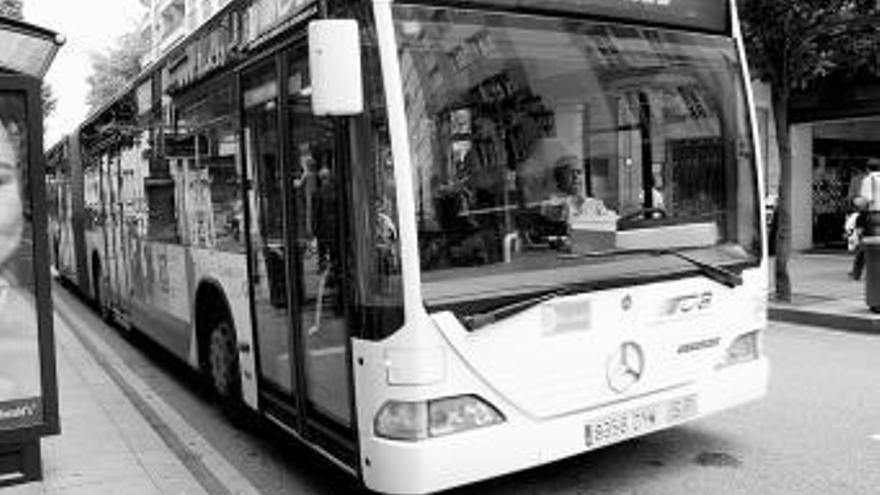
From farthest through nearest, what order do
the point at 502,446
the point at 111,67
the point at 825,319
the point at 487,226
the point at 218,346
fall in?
the point at 111,67
the point at 825,319
the point at 218,346
the point at 487,226
the point at 502,446

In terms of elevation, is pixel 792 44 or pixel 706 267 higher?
pixel 792 44

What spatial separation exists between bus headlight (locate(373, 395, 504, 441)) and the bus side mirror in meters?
1.29

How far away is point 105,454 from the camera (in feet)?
20.5

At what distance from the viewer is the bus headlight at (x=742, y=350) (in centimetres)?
541

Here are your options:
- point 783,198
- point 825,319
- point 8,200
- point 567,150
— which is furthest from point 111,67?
point 567,150

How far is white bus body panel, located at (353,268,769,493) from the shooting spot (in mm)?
4383

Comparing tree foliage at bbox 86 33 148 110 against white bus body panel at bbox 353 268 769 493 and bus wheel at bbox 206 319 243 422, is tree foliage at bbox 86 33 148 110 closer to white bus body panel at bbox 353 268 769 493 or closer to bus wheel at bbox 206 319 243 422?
bus wheel at bbox 206 319 243 422

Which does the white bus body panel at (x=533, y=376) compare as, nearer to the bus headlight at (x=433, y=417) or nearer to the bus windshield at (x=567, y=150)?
the bus headlight at (x=433, y=417)

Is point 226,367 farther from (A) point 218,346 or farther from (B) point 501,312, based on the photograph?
(B) point 501,312

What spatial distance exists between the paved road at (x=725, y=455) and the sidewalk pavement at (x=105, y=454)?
0.41m

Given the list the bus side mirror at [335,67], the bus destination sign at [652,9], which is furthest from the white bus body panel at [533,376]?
the bus destination sign at [652,9]

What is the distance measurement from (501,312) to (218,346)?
3.14m

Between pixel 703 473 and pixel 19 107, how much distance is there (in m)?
4.00

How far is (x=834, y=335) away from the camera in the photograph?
10195mm
